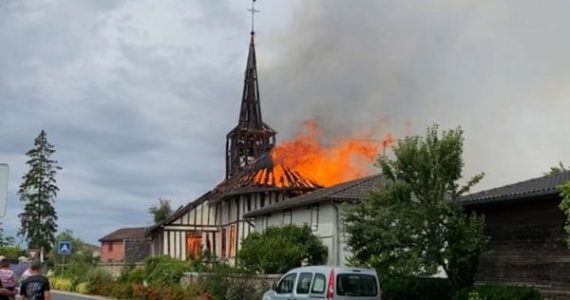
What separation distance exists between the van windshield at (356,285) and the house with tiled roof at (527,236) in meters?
4.22

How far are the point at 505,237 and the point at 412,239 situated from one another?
2747mm

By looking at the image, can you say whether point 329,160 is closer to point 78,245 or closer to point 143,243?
point 143,243

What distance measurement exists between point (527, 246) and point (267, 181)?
2687 cm

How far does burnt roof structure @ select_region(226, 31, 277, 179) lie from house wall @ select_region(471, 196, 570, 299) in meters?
33.2

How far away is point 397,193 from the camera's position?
2122 centimetres

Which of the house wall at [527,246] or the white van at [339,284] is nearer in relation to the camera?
the white van at [339,284]

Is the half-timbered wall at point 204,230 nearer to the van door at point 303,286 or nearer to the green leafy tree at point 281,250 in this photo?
the green leafy tree at point 281,250

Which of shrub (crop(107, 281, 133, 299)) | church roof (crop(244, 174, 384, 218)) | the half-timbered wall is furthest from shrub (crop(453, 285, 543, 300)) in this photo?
the half-timbered wall

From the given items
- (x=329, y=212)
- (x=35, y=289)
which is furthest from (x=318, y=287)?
(x=329, y=212)

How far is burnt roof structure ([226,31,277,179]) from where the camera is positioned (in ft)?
184

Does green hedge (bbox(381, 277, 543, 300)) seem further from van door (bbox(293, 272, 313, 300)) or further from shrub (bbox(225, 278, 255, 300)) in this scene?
shrub (bbox(225, 278, 255, 300))

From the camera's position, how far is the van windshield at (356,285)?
62.0ft

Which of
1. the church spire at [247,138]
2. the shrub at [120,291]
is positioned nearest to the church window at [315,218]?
the shrub at [120,291]

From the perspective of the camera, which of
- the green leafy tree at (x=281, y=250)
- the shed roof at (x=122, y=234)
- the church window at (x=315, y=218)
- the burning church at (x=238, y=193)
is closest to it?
the green leafy tree at (x=281, y=250)
